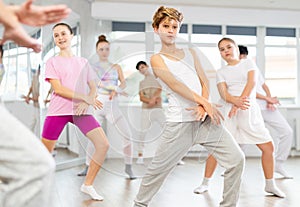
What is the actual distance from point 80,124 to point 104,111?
219 millimetres

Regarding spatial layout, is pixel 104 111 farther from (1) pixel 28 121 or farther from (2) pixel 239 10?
(2) pixel 239 10

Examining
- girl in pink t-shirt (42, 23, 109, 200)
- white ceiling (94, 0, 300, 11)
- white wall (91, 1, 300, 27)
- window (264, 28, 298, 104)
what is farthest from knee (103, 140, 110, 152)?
window (264, 28, 298, 104)

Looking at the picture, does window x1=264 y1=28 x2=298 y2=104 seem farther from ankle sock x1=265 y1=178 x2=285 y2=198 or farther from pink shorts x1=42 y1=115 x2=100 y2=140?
pink shorts x1=42 y1=115 x2=100 y2=140

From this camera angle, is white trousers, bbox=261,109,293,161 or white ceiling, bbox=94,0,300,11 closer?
white trousers, bbox=261,109,293,161

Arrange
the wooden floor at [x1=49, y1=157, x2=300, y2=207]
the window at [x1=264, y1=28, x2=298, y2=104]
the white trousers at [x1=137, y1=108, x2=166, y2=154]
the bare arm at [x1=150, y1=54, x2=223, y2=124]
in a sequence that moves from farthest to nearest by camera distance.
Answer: the window at [x1=264, y1=28, x2=298, y2=104] → the wooden floor at [x1=49, y1=157, x2=300, y2=207] → the white trousers at [x1=137, y1=108, x2=166, y2=154] → the bare arm at [x1=150, y1=54, x2=223, y2=124]

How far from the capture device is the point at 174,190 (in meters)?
3.56

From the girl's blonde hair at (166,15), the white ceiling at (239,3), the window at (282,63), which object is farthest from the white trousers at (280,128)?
the window at (282,63)

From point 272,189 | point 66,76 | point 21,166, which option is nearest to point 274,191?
point 272,189

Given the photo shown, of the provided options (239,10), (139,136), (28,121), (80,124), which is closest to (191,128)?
(139,136)

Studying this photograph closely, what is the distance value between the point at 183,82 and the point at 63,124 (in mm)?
936

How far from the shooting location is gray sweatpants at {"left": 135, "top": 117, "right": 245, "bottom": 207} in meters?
2.24

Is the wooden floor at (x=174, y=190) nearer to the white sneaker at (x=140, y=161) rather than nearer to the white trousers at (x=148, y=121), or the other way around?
the white sneaker at (x=140, y=161)

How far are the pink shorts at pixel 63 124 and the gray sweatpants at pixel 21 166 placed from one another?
1681mm

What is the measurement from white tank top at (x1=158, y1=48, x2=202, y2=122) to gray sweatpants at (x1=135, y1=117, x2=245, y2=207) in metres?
0.04
